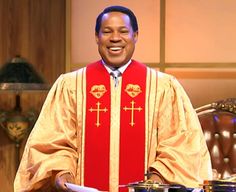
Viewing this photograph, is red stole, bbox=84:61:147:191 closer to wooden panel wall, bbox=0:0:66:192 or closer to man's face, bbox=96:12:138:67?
man's face, bbox=96:12:138:67

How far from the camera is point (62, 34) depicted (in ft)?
15.2

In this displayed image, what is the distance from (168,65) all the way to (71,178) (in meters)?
2.04

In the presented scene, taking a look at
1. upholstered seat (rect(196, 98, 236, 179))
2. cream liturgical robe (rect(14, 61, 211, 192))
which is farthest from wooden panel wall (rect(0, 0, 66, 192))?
cream liturgical robe (rect(14, 61, 211, 192))

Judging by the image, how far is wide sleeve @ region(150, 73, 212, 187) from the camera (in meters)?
2.52

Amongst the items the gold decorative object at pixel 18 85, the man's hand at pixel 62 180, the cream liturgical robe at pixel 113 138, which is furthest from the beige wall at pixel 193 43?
the man's hand at pixel 62 180

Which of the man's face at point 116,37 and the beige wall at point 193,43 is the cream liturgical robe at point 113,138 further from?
the beige wall at point 193,43

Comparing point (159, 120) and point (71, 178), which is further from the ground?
point (159, 120)

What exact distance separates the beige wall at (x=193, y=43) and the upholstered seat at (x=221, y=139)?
2.84 feet

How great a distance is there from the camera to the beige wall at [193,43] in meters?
4.27

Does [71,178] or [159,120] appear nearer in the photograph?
[71,178]

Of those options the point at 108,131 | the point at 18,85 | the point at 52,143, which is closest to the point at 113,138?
the point at 108,131

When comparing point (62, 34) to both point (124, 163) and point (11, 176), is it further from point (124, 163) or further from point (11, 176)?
point (124, 163)

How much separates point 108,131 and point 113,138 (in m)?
0.04

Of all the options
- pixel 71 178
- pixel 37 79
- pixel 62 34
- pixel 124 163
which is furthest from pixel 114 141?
pixel 62 34
